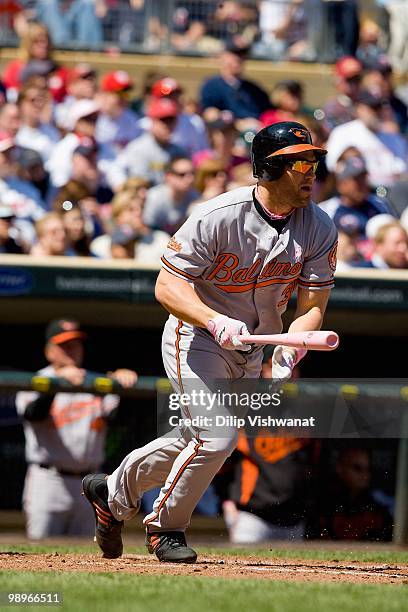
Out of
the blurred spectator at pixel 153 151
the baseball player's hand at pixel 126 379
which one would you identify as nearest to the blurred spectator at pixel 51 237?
the baseball player's hand at pixel 126 379

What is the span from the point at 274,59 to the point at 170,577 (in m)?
9.47

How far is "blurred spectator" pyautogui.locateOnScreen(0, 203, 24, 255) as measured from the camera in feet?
28.0

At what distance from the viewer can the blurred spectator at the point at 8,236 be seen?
853 centimetres

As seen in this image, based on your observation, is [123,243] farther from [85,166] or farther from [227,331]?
[227,331]

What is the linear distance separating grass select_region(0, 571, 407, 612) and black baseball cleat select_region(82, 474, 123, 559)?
2.45ft

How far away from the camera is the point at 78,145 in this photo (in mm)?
9852

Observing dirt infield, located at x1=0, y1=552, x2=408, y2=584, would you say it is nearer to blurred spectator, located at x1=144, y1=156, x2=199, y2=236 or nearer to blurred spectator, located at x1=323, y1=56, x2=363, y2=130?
blurred spectator, located at x1=144, y1=156, x2=199, y2=236

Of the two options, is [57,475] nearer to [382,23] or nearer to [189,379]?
[189,379]

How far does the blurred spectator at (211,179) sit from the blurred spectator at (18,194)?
129cm

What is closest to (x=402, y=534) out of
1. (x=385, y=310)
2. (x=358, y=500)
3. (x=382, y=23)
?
(x=358, y=500)

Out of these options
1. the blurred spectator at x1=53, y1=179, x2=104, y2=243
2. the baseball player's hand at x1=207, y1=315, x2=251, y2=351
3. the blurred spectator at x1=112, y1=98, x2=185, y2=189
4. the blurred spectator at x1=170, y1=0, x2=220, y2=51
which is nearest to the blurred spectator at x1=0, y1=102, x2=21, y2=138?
the blurred spectator at x1=112, y1=98, x2=185, y2=189

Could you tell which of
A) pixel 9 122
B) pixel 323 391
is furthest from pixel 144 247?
pixel 9 122

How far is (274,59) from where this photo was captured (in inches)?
521

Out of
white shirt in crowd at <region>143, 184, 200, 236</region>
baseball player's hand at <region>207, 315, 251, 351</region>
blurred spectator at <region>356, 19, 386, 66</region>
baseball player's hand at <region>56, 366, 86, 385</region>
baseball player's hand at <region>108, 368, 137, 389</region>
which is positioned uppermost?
baseball player's hand at <region>207, 315, 251, 351</region>
